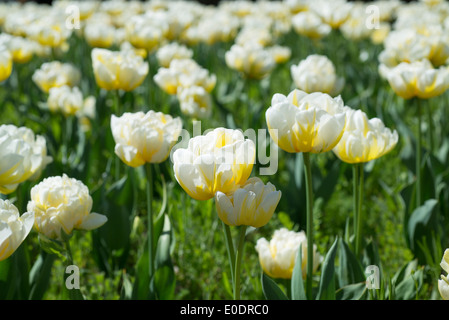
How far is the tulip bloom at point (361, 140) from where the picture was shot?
1.35 meters

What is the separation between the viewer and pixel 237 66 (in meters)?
2.76

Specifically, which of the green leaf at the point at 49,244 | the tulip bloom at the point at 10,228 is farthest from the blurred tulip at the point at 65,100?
the tulip bloom at the point at 10,228

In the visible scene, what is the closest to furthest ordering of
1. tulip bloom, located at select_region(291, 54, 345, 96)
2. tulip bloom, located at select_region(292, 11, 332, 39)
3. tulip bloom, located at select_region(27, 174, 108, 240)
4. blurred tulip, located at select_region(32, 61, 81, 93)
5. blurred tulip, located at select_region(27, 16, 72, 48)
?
tulip bloom, located at select_region(27, 174, 108, 240)
tulip bloom, located at select_region(291, 54, 345, 96)
blurred tulip, located at select_region(32, 61, 81, 93)
blurred tulip, located at select_region(27, 16, 72, 48)
tulip bloom, located at select_region(292, 11, 332, 39)

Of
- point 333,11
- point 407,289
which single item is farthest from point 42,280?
point 333,11

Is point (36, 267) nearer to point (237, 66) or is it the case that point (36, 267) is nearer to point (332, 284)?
point (332, 284)

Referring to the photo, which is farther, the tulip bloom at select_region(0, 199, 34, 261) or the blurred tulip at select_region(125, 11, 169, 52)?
the blurred tulip at select_region(125, 11, 169, 52)

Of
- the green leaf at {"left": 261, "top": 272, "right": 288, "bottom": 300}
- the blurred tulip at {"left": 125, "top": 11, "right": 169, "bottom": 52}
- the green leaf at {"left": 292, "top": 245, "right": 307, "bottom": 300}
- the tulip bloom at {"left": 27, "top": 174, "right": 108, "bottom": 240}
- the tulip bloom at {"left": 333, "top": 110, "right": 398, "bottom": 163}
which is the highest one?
the blurred tulip at {"left": 125, "top": 11, "right": 169, "bottom": 52}

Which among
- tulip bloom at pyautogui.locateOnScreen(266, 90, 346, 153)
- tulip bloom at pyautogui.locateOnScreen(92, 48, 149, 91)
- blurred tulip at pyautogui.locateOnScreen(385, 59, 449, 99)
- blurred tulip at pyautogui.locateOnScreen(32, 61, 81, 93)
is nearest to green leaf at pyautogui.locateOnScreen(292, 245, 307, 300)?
tulip bloom at pyautogui.locateOnScreen(266, 90, 346, 153)

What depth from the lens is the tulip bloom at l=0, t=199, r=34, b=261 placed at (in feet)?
3.11

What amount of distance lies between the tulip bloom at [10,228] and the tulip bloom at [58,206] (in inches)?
7.6

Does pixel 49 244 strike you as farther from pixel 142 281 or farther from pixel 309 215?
pixel 309 215

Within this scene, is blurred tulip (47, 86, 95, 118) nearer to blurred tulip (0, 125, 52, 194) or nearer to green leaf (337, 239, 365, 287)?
blurred tulip (0, 125, 52, 194)

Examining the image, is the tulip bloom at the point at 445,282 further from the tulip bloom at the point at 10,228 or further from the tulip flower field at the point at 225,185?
the tulip bloom at the point at 10,228
